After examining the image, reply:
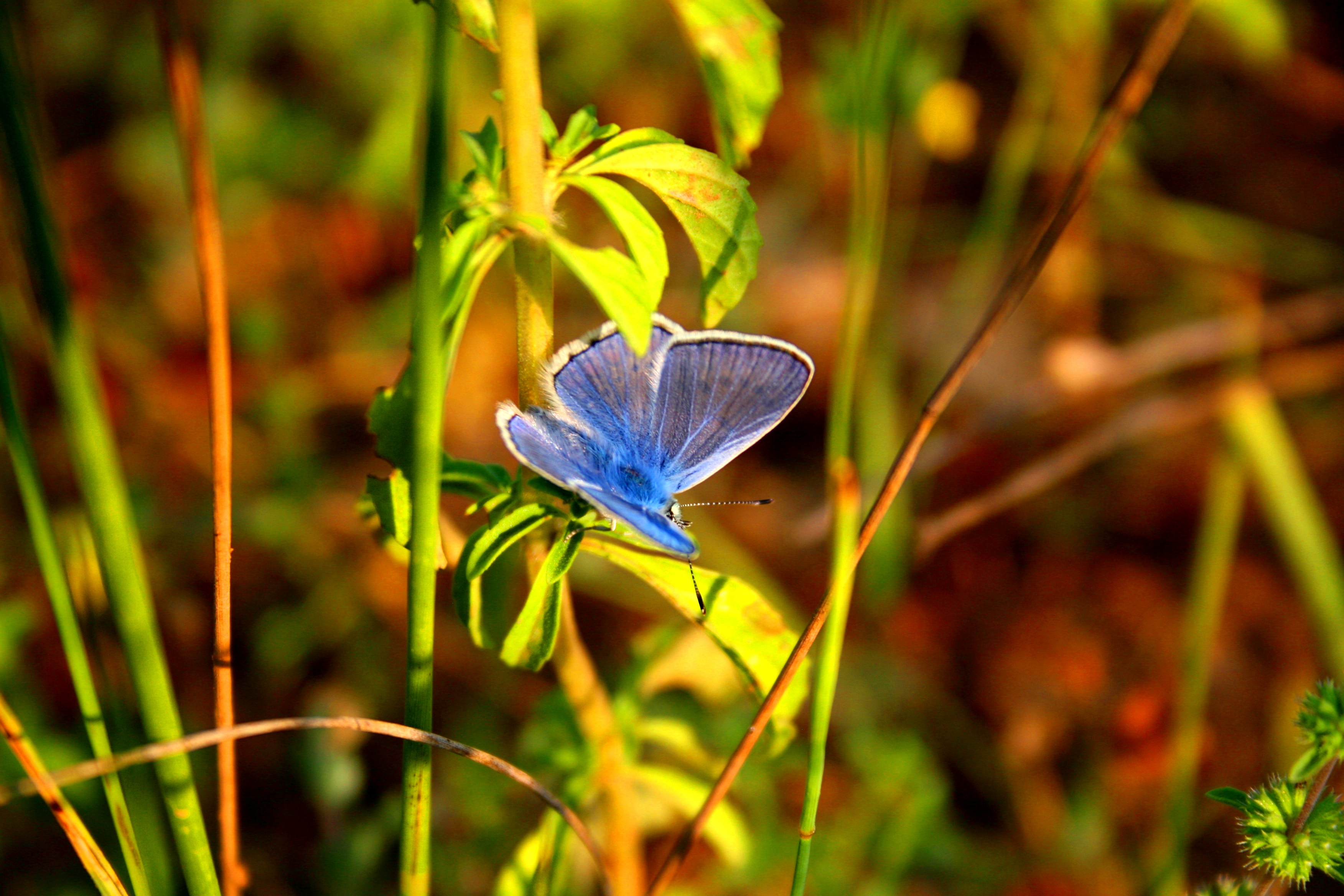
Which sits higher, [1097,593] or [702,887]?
[1097,593]

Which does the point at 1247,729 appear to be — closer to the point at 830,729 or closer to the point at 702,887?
the point at 830,729

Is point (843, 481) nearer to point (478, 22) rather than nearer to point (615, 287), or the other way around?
point (615, 287)

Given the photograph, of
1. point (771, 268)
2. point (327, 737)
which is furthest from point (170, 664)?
point (771, 268)

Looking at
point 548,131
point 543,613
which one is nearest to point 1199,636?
point 543,613

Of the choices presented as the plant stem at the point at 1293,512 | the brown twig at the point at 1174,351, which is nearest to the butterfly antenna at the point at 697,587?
→ the brown twig at the point at 1174,351

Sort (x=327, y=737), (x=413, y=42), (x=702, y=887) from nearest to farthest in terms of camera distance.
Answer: (x=327, y=737) < (x=702, y=887) < (x=413, y=42)

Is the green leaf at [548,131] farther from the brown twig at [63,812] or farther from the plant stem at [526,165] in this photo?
the brown twig at [63,812]
